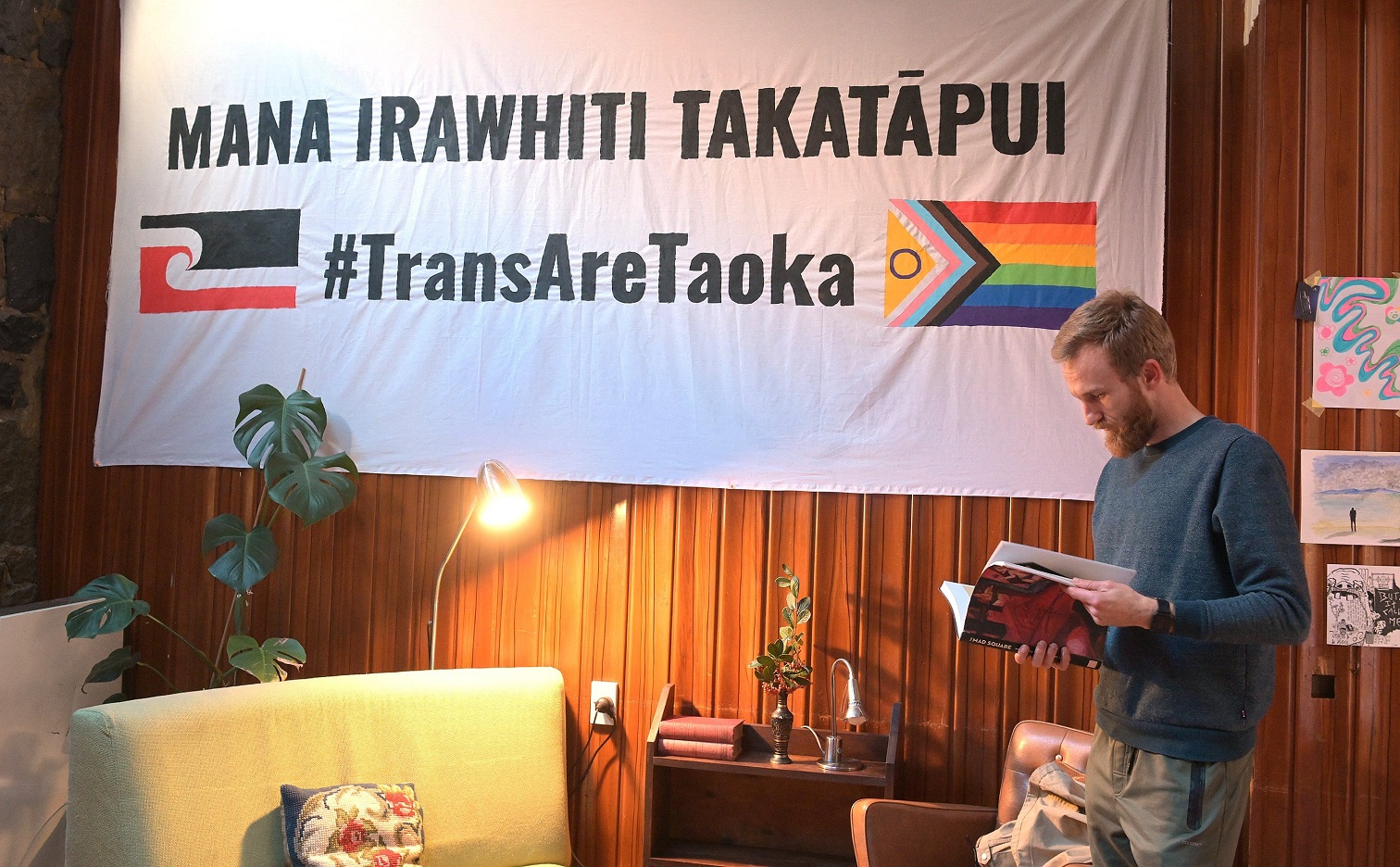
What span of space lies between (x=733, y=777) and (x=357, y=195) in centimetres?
231

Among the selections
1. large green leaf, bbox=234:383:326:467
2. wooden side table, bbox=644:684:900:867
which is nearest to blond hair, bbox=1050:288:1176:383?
wooden side table, bbox=644:684:900:867

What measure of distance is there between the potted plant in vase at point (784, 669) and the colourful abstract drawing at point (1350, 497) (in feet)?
4.63

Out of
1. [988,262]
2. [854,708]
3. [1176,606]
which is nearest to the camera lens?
[1176,606]

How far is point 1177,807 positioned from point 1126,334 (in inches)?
32.7

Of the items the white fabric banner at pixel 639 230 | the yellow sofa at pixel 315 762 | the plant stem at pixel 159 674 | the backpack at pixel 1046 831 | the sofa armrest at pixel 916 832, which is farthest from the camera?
the plant stem at pixel 159 674

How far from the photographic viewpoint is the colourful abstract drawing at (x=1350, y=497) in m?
2.89

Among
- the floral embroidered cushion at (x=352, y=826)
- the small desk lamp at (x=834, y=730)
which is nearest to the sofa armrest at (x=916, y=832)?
the small desk lamp at (x=834, y=730)

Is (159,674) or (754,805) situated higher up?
(159,674)

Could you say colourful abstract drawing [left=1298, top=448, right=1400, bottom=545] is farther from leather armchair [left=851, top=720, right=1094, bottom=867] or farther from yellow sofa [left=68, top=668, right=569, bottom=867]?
yellow sofa [left=68, top=668, right=569, bottom=867]

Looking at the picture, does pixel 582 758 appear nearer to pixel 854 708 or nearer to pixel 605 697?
pixel 605 697

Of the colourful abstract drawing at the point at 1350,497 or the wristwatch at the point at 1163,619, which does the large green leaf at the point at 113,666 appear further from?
the colourful abstract drawing at the point at 1350,497

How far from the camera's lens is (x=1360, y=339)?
292 cm

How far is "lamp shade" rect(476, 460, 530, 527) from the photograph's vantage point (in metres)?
3.29

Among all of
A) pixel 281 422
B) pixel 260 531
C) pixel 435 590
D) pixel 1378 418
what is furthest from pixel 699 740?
pixel 1378 418
